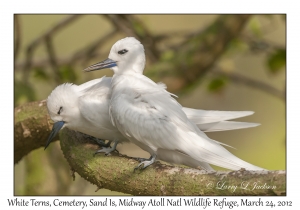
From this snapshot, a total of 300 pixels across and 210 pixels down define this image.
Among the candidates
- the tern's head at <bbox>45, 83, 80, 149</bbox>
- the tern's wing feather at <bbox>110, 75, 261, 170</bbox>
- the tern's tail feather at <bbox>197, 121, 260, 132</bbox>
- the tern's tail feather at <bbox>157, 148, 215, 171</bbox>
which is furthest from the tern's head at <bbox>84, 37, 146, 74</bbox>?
the tern's tail feather at <bbox>157, 148, 215, 171</bbox>

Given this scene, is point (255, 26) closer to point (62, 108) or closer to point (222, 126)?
point (222, 126)

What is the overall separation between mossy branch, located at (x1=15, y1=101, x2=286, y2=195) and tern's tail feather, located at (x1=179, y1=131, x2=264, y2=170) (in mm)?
Answer: 342

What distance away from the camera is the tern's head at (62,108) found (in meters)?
4.76

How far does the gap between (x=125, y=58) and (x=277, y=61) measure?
299 cm

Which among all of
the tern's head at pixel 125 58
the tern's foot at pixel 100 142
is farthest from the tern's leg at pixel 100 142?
the tern's head at pixel 125 58

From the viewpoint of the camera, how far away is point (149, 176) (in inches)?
155

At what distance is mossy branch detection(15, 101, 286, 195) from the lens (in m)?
3.42

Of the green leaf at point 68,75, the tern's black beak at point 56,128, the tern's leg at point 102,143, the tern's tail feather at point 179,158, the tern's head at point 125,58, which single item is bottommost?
the tern's tail feather at point 179,158

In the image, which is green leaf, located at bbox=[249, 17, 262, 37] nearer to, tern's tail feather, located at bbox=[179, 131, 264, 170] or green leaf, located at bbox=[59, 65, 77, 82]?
green leaf, located at bbox=[59, 65, 77, 82]

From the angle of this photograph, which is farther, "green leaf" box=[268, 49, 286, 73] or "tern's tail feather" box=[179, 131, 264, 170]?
"green leaf" box=[268, 49, 286, 73]

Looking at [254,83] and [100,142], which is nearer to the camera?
[100,142]

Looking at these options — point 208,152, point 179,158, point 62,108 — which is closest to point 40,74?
point 62,108
